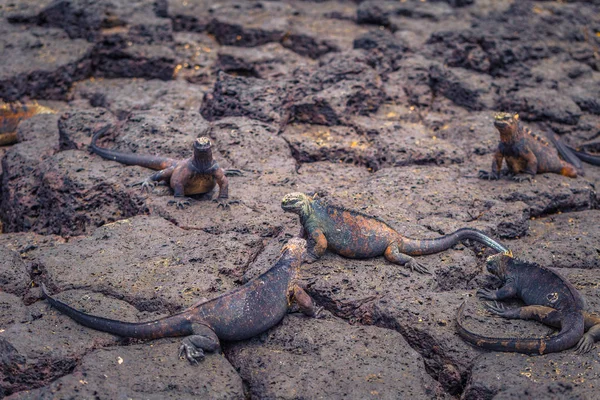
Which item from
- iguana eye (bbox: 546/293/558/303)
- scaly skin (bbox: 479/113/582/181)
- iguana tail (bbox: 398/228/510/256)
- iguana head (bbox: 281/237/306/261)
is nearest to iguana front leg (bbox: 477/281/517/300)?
iguana eye (bbox: 546/293/558/303)

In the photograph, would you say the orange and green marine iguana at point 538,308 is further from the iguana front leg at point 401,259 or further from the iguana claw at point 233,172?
the iguana claw at point 233,172

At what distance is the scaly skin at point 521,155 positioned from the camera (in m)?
6.22

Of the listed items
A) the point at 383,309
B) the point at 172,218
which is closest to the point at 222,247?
the point at 172,218

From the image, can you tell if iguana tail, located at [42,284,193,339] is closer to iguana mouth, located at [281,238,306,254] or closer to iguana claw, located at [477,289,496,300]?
iguana mouth, located at [281,238,306,254]

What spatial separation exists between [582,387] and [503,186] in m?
2.75

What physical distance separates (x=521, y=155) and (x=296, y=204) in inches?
102

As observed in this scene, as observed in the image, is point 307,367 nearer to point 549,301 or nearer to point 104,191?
point 549,301

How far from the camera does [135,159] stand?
628 centimetres

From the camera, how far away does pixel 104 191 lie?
5.93 meters

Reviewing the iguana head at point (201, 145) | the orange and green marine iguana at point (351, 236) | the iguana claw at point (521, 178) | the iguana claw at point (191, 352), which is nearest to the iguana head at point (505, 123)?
the iguana claw at point (521, 178)

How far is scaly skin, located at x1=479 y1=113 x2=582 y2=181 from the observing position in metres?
6.22

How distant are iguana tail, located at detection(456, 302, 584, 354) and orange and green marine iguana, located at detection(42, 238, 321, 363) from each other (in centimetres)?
107

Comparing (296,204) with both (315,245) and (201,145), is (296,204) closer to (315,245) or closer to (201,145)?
(315,245)

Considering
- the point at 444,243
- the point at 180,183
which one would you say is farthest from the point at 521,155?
the point at 180,183
